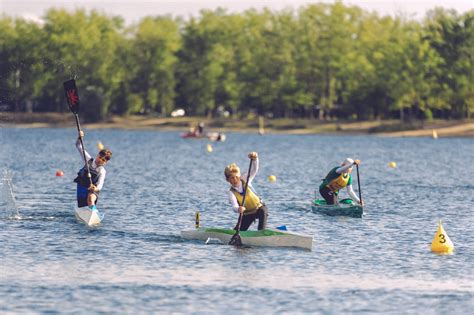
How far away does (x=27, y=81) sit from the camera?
541 feet

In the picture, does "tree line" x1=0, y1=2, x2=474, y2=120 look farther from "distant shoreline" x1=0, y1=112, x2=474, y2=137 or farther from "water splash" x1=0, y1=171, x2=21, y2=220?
"water splash" x1=0, y1=171, x2=21, y2=220

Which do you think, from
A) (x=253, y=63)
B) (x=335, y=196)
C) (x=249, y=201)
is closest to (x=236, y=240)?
(x=249, y=201)

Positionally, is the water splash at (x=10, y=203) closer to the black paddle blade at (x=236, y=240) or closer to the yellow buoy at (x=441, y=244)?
the black paddle blade at (x=236, y=240)

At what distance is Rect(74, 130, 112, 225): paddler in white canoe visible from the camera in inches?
1297

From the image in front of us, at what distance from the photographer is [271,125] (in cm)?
16075

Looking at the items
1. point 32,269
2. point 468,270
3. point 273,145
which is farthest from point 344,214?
point 273,145

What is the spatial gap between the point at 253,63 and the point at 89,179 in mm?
133374

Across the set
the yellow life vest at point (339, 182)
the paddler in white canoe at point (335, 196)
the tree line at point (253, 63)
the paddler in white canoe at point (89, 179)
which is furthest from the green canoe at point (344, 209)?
the tree line at point (253, 63)

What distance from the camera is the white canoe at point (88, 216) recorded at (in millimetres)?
34531

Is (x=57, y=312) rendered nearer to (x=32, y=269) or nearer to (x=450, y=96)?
(x=32, y=269)

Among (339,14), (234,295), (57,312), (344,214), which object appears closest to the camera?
(57,312)

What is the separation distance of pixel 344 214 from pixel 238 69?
134m

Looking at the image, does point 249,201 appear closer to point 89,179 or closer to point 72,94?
point 89,179

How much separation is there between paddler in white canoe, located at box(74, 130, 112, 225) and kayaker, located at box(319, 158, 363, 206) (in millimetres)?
8159
